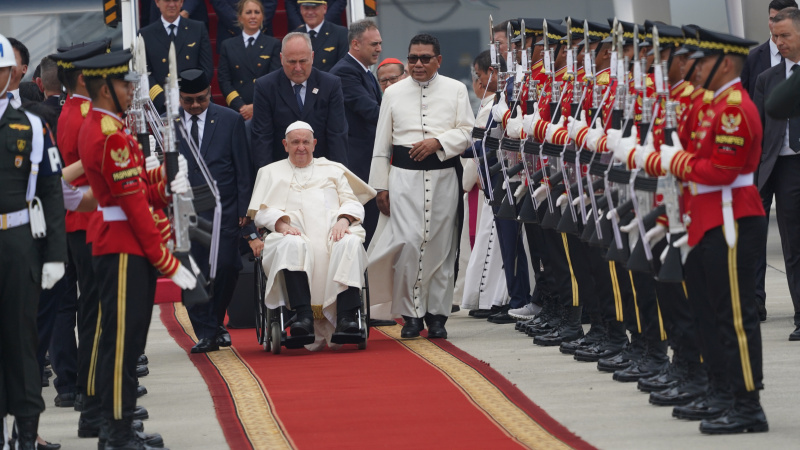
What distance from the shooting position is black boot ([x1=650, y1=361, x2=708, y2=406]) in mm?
6523

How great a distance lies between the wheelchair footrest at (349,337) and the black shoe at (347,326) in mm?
18

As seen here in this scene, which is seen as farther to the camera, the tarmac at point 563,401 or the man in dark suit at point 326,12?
the man in dark suit at point 326,12

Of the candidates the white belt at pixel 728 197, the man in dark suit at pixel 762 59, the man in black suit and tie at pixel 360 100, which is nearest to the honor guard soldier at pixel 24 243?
the white belt at pixel 728 197

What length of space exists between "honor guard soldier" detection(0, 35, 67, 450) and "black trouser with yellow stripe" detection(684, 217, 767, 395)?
257cm

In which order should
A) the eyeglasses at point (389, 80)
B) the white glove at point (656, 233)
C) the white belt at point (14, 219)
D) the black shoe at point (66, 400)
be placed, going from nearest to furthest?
the white belt at point (14, 219)
the white glove at point (656, 233)
the black shoe at point (66, 400)
the eyeglasses at point (389, 80)

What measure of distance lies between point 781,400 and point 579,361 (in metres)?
1.61

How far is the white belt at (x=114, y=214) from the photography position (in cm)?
589

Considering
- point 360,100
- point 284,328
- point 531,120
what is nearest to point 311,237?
point 284,328

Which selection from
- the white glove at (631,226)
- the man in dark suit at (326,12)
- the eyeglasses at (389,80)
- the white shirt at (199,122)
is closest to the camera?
the white glove at (631,226)

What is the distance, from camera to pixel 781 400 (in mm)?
6598

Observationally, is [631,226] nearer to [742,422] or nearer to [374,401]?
[742,422]

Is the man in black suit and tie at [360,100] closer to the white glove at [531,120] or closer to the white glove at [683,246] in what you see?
the white glove at [531,120]

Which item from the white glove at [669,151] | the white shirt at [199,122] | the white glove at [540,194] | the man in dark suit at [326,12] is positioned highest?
the man in dark suit at [326,12]

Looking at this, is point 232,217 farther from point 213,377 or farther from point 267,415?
point 267,415
